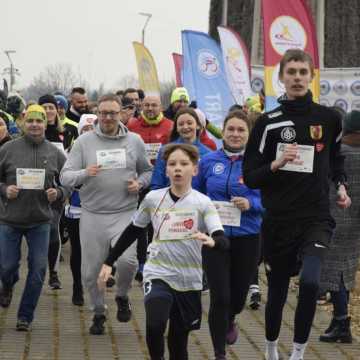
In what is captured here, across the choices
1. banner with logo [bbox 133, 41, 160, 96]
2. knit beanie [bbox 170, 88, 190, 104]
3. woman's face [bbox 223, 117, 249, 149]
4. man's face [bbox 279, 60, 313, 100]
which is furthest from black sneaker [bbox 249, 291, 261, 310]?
banner with logo [bbox 133, 41, 160, 96]

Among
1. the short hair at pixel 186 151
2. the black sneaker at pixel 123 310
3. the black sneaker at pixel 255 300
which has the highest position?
the short hair at pixel 186 151

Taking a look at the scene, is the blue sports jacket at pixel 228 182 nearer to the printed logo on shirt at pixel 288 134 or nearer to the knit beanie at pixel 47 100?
the printed logo on shirt at pixel 288 134

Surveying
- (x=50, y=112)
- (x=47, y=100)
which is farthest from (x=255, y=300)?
(x=47, y=100)

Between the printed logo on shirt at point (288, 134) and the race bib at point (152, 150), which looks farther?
the race bib at point (152, 150)

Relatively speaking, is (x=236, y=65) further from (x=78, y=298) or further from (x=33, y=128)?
(x=33, y=128)

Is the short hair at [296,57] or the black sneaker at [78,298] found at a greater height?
the short hair at [296,57]

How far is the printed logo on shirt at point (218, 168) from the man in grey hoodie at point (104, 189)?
0.96 m

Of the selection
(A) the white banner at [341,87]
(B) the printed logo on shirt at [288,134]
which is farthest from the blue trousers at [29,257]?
(A) the white banner at [341,87]

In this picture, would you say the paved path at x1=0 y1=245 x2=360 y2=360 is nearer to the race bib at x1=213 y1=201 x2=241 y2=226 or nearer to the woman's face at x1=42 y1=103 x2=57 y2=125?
the race bib at x1=213 y1=201 x2=241 y2=226

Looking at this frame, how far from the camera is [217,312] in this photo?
812 cm

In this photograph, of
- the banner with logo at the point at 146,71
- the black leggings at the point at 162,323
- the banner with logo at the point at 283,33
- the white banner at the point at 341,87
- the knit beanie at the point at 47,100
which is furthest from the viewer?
the banner with logo at the point at 146,71

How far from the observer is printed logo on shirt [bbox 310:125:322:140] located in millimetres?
7688

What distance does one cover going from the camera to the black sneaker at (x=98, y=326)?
9570mm

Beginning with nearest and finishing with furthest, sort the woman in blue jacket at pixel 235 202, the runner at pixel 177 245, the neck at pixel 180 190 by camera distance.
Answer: the runner at pixel 177 245, the neck at pixel 180 190, the woman in blue jacket at pixel 235 202
